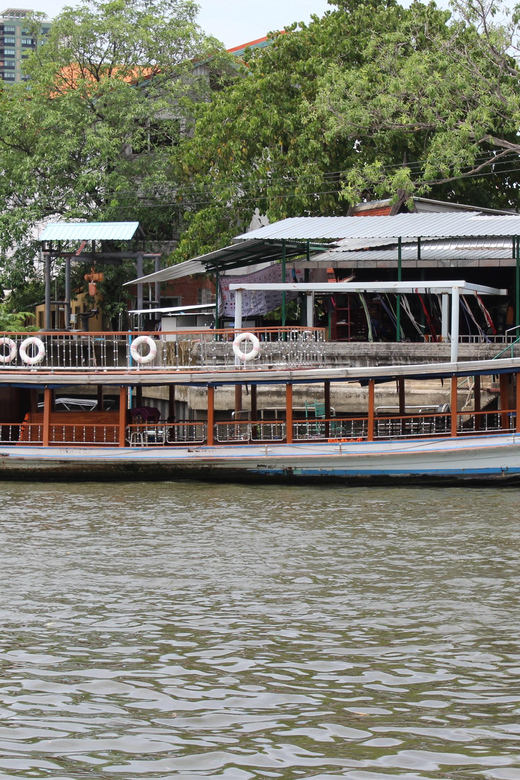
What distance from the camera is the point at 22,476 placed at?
69.6 ft

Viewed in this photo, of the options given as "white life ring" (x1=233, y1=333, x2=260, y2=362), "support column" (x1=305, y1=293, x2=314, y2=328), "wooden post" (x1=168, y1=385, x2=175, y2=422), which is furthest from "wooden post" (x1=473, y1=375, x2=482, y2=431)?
"wooden post" (x1=168, y1=385, x2=175, y2=422)

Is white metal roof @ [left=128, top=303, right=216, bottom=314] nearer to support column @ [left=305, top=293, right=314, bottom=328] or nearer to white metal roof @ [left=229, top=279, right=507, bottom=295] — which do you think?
support column @ [left=305, top=293, right=314, bottom=328]

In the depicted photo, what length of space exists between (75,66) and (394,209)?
46.5 feet

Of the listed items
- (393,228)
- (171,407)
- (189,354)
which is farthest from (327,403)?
(393,228)

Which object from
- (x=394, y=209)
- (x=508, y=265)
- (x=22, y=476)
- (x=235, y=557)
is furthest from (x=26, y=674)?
(x=394, y=209)

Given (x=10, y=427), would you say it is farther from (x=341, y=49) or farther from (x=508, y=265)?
(x=341, y=49)

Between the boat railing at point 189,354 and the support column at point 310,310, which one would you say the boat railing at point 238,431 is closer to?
the boat railing at point 189,354

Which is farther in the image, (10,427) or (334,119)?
(334,119)

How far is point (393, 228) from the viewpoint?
81.0ft

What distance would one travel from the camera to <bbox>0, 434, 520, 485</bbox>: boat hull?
19422 millimetres

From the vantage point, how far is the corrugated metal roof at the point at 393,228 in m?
23.5

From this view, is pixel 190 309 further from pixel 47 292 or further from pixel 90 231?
pixel 47 292

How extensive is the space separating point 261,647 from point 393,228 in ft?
55.8

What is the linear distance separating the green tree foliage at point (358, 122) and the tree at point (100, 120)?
5.80ft
